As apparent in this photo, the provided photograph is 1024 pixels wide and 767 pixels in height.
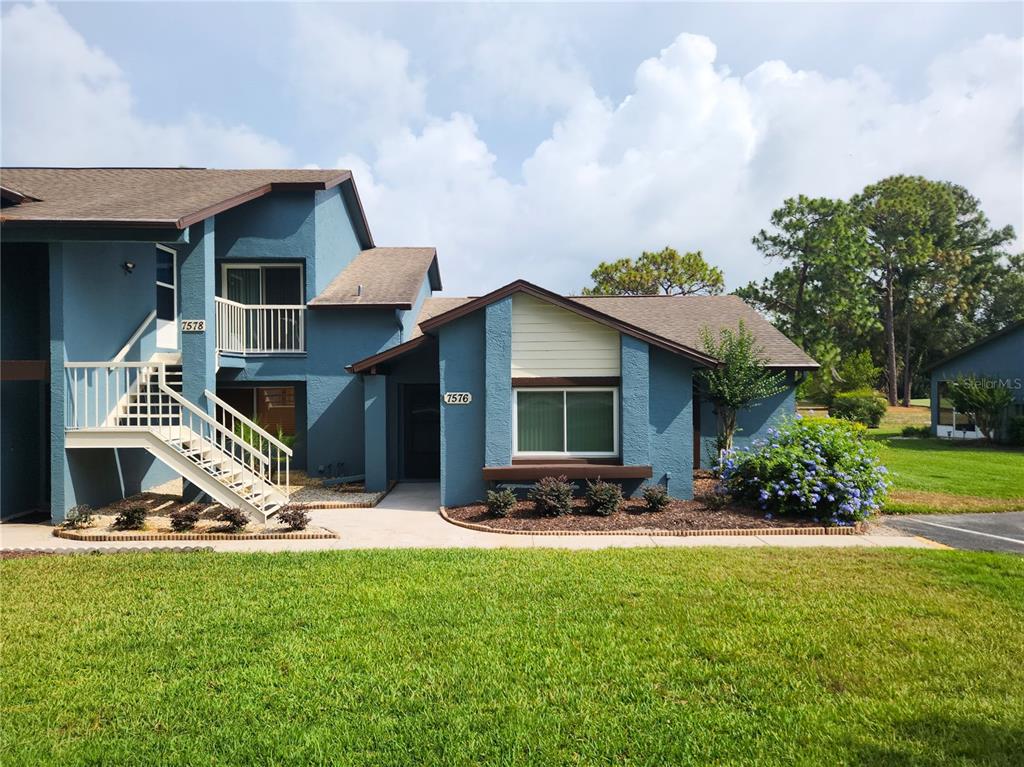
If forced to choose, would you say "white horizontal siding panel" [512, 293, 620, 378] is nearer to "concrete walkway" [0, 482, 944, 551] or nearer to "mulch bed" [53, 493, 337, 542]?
"concrete walkway" [0, 482, 944, 551]

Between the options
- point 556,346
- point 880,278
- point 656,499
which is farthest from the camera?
point 880,278

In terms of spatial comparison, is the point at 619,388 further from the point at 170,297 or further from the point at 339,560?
the point at 170,297

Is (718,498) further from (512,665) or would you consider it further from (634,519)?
(512,665)

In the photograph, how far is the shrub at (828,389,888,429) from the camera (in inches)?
1175

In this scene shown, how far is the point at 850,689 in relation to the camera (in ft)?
13.7

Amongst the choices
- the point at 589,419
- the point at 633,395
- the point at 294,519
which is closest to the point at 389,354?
the point at 294,519

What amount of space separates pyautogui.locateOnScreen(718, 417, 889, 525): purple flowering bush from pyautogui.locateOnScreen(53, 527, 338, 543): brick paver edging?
7795mm

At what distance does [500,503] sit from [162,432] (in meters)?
6.37

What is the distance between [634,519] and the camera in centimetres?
985

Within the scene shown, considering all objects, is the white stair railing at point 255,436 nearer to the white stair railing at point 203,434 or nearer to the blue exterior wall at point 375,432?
the white stair railing at point 203,434

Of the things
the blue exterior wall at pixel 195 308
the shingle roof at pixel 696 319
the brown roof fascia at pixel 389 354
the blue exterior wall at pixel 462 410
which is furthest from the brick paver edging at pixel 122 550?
the shingle roof at pixel 696 319

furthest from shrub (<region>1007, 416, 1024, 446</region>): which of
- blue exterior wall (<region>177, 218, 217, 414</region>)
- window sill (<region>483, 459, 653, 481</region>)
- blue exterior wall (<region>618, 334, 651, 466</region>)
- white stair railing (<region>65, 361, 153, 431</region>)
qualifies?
white stair railing (<region>65, 361, 153, 431</region>)

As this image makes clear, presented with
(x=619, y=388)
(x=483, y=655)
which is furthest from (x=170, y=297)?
(x=483, y=655)

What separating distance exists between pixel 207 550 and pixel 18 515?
5520mm
